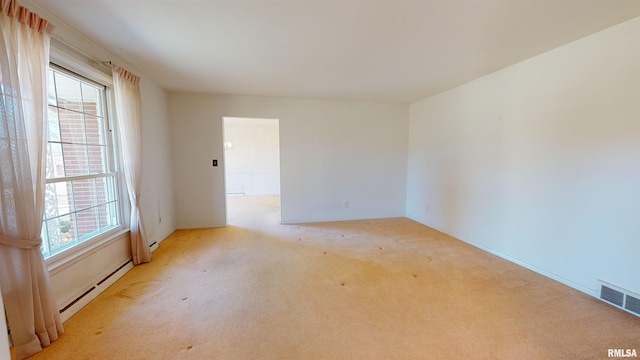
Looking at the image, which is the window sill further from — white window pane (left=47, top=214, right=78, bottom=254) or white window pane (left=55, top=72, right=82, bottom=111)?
white window pane (left=55, top=72, right=82, bottom=111)

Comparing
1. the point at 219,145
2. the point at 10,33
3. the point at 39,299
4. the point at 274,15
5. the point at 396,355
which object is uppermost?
the point at 274,15

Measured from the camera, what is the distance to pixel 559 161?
7.60 ft

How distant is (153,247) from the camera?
312cm

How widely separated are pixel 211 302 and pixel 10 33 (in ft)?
7.19

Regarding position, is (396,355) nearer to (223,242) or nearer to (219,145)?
(223,242)

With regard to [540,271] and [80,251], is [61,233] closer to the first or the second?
[80,251]

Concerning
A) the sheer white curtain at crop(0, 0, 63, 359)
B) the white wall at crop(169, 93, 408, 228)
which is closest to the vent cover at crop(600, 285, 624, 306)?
the white wall at crop(169, 93, 408, 228)

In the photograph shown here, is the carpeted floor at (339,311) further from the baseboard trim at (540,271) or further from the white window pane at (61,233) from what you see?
the white window pane at (61,233)

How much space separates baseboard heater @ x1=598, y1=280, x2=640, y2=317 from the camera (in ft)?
6.06

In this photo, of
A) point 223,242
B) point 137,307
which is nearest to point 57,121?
point 137,307

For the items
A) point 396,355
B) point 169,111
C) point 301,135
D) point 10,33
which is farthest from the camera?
point 301,135

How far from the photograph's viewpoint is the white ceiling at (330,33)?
165cm

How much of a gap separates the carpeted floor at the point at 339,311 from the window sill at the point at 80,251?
40 centimetres

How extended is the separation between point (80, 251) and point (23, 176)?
89 centimetres
